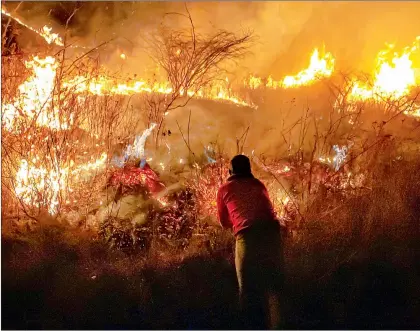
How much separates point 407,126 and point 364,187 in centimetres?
265

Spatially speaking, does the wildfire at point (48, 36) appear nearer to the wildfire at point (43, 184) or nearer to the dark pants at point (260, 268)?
the wildfire at point (43, 184)

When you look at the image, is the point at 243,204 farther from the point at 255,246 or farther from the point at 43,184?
the point at 43,184

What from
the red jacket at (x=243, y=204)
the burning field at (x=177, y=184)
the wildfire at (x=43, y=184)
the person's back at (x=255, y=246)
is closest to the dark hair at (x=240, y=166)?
the red jacket at (x=243, y=204)

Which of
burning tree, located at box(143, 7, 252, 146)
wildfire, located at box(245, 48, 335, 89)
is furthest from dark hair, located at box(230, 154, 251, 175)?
wildfire, located at box(245, 48, 335, 89)

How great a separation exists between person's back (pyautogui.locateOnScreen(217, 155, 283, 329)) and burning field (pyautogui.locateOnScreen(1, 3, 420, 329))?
0.32 metres

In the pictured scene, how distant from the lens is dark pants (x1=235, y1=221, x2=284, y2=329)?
4.24 metres

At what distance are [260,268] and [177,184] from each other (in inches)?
137

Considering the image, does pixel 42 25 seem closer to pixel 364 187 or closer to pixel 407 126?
pixel 364 187

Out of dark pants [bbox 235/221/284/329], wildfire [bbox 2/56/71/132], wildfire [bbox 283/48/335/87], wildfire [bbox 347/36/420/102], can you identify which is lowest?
dark pants [bbox 235/221/284/329]

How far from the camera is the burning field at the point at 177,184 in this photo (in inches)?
207

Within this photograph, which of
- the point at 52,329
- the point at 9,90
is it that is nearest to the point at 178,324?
the point at 52,329

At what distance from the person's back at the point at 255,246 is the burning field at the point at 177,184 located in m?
0.32

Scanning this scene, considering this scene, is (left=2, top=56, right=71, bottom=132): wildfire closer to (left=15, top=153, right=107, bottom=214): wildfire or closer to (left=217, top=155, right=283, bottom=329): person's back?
(left=15, top=153, right=107, bottom=214): wildfire

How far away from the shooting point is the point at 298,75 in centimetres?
1151
